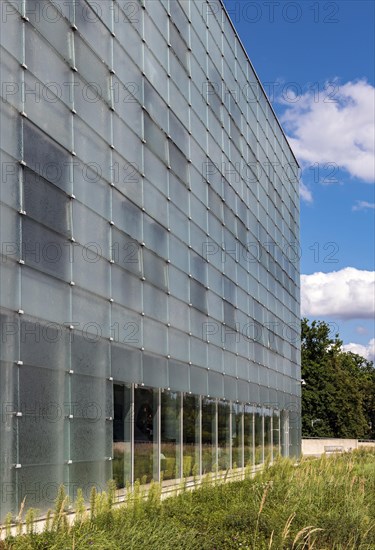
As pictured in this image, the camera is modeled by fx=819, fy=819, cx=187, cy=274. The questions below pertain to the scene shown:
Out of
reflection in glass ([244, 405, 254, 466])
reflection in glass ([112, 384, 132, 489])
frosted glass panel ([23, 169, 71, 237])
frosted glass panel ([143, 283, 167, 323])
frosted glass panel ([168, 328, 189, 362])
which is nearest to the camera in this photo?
frosted glass panel ([23, 169, 71, 237])

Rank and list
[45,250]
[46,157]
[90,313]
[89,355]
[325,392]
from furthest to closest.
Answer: [325,392], [90,313], [89,355], [46,157], [45,250]

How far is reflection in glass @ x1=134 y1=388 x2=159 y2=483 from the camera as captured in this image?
20766mm

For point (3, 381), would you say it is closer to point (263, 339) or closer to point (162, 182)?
point (162, 182)

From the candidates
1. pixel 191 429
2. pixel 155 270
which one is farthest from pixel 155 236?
pixel 191 429

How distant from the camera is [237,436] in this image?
3281 centimetres

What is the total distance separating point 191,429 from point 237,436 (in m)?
7.35

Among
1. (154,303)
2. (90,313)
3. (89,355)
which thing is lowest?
(89,355)

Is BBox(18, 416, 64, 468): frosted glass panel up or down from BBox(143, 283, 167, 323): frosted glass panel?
down

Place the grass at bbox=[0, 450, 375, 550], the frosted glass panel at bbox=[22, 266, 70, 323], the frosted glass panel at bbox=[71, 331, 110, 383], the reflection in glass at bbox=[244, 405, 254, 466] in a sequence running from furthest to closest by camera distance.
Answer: the reflection in glass at bbox=[244, 405, 254, 466]
the frosted glass panel at bbox=[71, 331, 110, 383]
the frosted glass panel at bbox=[22, 266, 70, 323]
the grass at bbox=[0, 450, 375, 550]

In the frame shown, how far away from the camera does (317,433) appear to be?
294 feet

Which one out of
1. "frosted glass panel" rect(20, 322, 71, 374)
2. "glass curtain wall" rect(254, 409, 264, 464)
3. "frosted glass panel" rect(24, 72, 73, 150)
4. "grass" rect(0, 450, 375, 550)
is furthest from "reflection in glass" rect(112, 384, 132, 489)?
"glass curtain wall" rect(254, 409, 264, 464)

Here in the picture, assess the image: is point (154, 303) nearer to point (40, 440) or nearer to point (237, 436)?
point (40, 440)

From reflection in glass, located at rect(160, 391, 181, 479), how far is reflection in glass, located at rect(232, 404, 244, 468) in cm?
770

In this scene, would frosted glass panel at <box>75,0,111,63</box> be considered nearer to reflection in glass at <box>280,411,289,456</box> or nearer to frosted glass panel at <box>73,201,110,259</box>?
frosted glass panel at <box>73,201,110,259</box>
